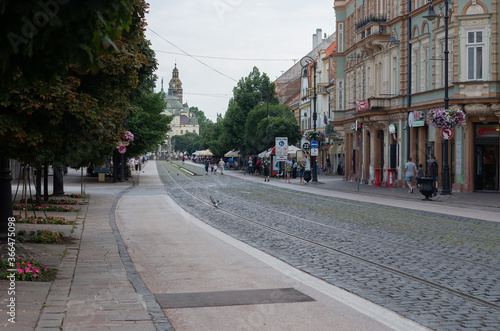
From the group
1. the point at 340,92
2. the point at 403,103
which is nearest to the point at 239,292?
the point at 403,103

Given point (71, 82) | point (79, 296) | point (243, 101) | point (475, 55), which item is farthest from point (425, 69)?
point (243, 101)

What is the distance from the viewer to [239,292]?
8.23m

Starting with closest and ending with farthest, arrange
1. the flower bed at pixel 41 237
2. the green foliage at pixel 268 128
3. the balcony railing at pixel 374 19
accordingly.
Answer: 1. the flower bed at pixel 41 237
2. the balcony railing at pixel 374 19
3. the green foliage at pixel 268 128

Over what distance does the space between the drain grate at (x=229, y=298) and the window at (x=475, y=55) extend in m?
26.2

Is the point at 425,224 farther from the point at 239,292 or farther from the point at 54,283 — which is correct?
the point at 54,283

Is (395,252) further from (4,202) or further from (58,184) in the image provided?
(58,184)

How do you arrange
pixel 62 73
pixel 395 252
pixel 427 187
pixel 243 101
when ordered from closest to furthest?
pixel 62 73, pixel 395 252, pixel 427 187, pixel 243 101

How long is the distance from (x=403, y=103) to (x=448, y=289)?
103 feet

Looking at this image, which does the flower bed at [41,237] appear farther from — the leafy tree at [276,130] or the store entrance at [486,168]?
the leafy tree at [276,130]

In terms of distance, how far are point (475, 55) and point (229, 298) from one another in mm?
27226

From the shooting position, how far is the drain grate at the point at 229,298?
24.8 feet

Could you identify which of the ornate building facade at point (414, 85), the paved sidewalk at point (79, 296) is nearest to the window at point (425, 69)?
the ornate building facade at point (414, 85)

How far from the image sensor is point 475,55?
3161 cm

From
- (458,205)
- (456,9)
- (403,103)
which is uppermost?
(456,9)
